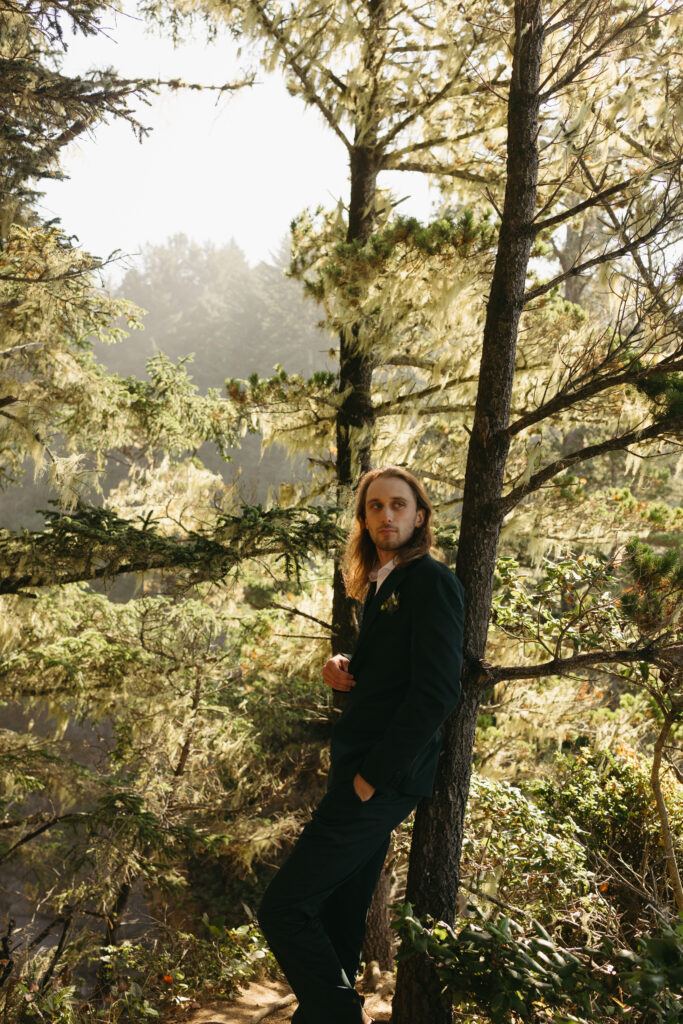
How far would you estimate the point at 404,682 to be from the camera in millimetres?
2178

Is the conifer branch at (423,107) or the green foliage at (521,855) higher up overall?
the conifer branch at (423,107)

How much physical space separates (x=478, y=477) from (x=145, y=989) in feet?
10.4

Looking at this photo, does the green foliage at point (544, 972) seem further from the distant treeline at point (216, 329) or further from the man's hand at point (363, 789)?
the distant treeline at point (216, 329)

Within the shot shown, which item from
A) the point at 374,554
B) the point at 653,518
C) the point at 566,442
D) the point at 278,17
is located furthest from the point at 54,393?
the point at 566,442

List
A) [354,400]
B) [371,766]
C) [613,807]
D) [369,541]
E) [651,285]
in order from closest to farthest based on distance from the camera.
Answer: [371,766], [651,285], [369,541], [613,807], [354,400]

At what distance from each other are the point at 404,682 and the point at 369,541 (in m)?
0.71

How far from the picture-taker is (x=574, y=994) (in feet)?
5.97

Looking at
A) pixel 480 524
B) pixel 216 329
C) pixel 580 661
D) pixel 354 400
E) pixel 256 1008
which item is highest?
pixel 216 329

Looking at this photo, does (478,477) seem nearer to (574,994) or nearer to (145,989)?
(574,994)

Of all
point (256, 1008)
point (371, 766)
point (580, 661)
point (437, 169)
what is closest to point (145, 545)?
point (371, 766)

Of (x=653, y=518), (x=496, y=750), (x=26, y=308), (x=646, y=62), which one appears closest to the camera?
(x=646, y=62)

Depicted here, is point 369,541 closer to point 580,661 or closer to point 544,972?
point 580,661

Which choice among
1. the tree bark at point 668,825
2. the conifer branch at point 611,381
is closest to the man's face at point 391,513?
the conifer branch at point 611,381

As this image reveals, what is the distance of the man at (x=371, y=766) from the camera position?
199 cm
